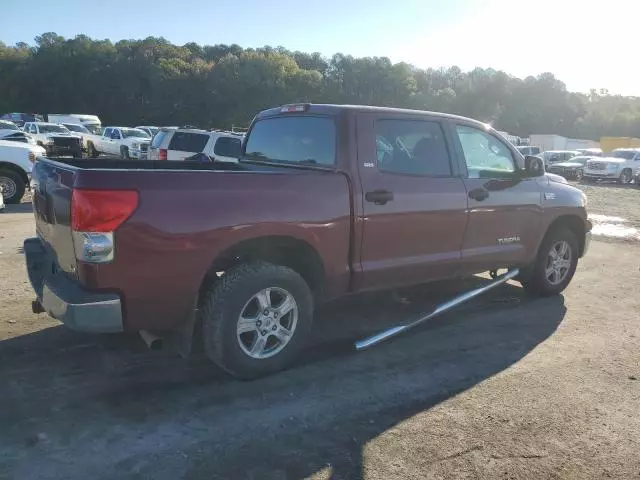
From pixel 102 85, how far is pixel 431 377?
79.8 meters

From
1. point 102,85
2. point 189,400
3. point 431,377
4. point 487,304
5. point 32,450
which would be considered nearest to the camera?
point 32,450

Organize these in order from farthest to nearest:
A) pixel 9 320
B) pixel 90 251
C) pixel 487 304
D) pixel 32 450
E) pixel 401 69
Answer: pixel 401 69, pixel 487 304, pixel 9 320, pixel 90 251, pixel 32 450

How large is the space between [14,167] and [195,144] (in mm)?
4007

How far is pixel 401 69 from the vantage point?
8094 cm

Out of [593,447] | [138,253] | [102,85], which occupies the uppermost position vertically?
[102,85]

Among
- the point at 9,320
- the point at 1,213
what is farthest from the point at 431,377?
the point at 1,213

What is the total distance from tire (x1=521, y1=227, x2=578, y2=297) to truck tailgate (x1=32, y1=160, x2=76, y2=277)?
15.5 feet

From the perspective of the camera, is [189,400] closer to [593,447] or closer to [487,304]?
[593,447]

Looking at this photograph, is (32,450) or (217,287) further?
(217,287)

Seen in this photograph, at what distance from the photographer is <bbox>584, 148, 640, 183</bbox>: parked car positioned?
90.8ft

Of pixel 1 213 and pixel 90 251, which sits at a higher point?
pixel 90 251

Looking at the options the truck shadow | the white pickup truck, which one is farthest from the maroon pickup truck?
the white pickup truck

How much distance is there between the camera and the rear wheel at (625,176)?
91.7ft

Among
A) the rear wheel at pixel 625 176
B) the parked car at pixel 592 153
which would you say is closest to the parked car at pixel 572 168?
the rear wheel at pixel 625 176
